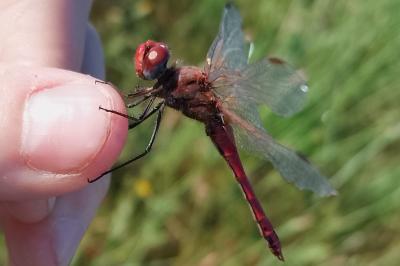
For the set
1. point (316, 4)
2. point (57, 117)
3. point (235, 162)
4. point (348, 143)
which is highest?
point (316, 4)

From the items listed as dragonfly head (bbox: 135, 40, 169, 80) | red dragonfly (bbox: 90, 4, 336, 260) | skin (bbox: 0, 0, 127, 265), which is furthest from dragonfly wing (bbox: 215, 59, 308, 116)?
skin (bbox: 0, 0, 127, 265)

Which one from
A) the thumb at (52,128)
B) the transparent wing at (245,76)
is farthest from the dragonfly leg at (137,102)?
the thumb at (52,128)

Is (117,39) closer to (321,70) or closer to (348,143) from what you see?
(321,70)

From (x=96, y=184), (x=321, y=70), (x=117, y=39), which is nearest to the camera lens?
(x=96, y=184)

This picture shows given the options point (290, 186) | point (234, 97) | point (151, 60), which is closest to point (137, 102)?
point (151, 60)

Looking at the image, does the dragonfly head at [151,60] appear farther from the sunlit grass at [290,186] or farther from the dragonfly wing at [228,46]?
the sunlit grass at [290,186]

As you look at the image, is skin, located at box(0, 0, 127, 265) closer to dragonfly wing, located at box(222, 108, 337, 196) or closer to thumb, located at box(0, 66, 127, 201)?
thumb, located at box(0, 66, 127, 201)

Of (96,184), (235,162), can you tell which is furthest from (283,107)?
(96,184)

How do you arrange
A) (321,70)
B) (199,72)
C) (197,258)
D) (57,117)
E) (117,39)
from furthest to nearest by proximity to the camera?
(117,39) → (321,70) → (197,258) → (199,72) → (57,117)
